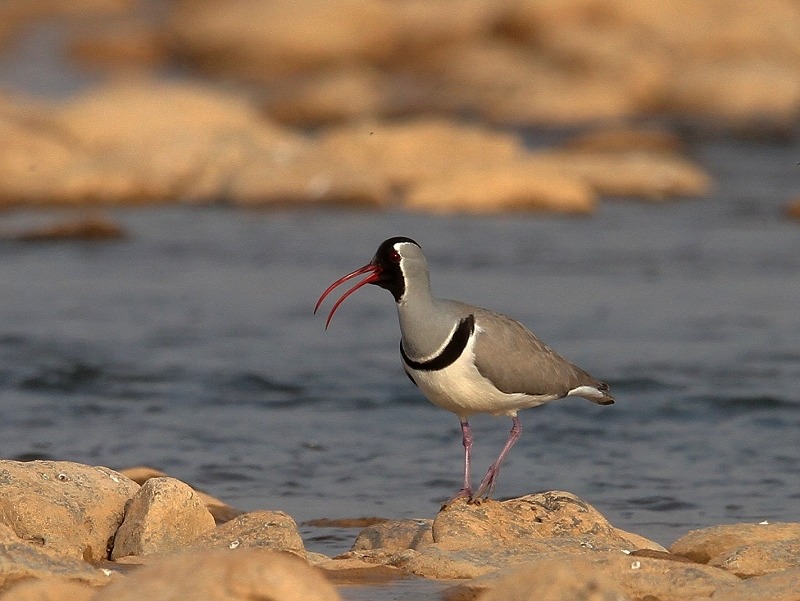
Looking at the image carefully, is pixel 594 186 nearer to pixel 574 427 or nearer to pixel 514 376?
pixel 574 427

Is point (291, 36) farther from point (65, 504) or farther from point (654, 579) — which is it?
point (654, 579)

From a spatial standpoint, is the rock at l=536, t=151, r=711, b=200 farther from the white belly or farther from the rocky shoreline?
the rocky shoreline

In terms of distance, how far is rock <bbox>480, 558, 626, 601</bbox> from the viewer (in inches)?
207

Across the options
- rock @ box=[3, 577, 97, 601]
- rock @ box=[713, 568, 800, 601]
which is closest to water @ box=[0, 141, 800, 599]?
rock @ box=[713, 568, 800, 601]

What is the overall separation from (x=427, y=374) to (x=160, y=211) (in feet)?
49.3

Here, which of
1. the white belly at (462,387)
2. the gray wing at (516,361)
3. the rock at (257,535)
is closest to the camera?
the rock at (257,535)

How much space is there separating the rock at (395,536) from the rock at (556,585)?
2192 mm

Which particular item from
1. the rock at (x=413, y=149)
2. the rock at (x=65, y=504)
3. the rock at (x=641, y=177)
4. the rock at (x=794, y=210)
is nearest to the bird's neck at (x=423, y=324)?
the rock at (x=65, y=504)

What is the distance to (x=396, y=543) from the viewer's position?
7.78 m

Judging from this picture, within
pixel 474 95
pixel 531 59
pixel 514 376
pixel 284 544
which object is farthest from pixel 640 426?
pixel 531 59

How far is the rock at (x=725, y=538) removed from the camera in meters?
7.53

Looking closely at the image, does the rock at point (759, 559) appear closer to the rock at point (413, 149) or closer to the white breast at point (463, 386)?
the white breast at point (463, 386)

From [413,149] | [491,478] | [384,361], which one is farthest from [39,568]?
[413,149]

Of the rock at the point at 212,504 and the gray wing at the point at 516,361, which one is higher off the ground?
the gray wing at the point at 516,361
